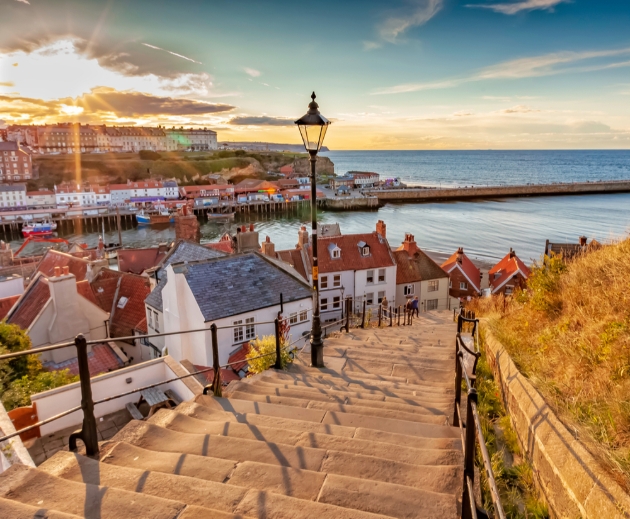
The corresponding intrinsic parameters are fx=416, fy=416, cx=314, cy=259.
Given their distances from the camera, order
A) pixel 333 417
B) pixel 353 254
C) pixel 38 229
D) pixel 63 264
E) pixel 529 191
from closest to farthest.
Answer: pixel 333 417
pixel 63 264
pixel 353 254
pixel 38 229
pixel 529 191

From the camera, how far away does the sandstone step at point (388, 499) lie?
306cm

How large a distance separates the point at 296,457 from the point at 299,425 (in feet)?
2.91

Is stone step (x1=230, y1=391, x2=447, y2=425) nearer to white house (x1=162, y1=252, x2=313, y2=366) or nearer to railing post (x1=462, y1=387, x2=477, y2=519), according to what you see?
railing post (x1=462, y1=387, x2=477, y2=519)

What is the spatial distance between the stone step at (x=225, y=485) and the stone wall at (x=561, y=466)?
1059 millimetres

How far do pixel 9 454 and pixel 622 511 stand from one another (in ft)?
21.4

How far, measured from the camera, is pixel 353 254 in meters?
34.2

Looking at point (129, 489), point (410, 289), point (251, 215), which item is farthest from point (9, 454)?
point (251, 215)

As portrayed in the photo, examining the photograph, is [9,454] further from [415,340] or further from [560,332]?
[415,340]

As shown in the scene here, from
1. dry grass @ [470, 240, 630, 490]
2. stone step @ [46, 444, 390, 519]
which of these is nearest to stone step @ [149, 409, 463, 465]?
stone step @ [46, 444, 390, 519]

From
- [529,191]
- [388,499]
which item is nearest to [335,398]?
[388,499]

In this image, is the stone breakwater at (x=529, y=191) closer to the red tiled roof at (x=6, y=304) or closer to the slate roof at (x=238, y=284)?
the slate roof at (x=238, y=284)

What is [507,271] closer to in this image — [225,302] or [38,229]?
[225,302]

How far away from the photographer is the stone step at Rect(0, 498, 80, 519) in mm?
2645

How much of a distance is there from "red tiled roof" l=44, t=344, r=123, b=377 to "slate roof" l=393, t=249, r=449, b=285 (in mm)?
22853
